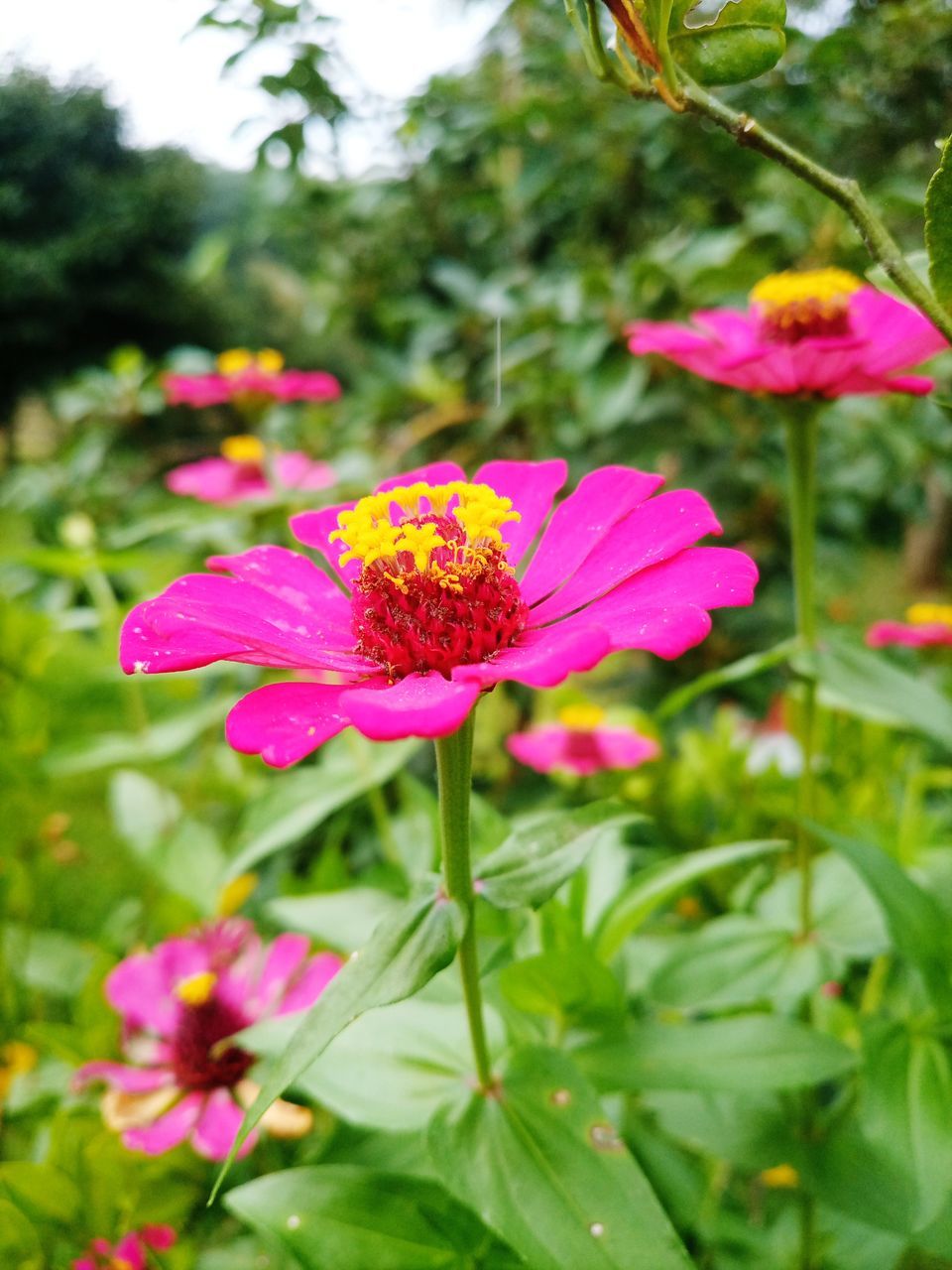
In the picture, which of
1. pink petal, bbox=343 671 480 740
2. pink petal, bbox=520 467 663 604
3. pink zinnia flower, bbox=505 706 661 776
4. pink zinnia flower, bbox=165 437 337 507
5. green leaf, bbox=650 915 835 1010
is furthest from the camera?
pink zinnia flower, bbox=165 437 337 507

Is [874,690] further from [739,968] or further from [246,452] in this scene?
[246,452]

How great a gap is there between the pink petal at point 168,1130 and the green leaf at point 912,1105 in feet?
1.21

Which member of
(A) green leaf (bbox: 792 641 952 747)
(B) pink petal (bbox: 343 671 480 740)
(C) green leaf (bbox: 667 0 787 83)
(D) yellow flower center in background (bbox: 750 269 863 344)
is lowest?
(A) green leaf (bbox: 792 641 952 747)

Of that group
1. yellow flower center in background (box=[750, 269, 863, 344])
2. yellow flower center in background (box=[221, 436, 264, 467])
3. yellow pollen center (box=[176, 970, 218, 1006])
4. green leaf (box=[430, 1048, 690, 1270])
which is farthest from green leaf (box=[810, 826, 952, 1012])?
Result: yellow flower center in background (box=[221, 436, 264, 467])

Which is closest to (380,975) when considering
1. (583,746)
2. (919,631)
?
(583,746)

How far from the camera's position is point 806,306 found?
53 centimetres

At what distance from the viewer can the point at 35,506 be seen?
1376 millimetres

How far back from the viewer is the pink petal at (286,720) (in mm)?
271

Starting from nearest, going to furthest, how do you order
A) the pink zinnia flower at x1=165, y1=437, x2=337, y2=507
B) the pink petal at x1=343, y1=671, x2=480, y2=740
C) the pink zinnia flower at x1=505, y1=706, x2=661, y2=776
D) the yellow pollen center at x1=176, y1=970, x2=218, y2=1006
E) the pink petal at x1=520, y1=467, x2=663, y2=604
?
the pink petal at x1=343, y1=671, x2=480, y2=740 < the pink petal at x1=520, y1=467, x2=663, y2=604 < the yellow pollen center at x1=176, y1=970, x2=218, y2=1006 < the pink zinnia flower at x1=505, y1=706, x2=661, y2=776 < the pink zinnia flower at x1=165, y1=437, x2=337, y2=507

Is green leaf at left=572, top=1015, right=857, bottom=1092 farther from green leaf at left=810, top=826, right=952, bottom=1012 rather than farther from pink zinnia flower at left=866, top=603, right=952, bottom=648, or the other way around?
pink zinnia flower at left=866, top=603, right=952, bottom=648

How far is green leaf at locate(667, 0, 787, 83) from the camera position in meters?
0.29

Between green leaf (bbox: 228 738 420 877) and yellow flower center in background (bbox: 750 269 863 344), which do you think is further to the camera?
green leaf (bbox: 228 738 420 877)

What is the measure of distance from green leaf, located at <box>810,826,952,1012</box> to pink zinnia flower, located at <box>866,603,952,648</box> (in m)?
0.49

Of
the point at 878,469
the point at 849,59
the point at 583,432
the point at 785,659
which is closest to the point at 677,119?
the point at 849,59
